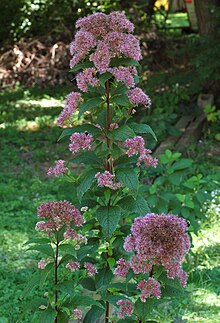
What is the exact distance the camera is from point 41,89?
11.3 m

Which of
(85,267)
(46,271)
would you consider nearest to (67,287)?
(46,271)

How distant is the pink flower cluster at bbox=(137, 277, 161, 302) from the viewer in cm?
255

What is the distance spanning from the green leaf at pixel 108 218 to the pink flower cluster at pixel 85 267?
0.18 metres

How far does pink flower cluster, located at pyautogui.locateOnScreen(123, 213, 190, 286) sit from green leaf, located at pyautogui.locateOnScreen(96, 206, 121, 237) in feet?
1.06

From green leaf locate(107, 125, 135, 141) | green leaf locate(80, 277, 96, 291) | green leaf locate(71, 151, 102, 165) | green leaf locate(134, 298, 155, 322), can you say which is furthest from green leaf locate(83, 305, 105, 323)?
green leaf locate(107, 125, 135, 141)

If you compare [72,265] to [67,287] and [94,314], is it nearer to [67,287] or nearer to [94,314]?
[67,287]

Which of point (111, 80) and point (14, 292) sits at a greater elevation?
point (111, 80)

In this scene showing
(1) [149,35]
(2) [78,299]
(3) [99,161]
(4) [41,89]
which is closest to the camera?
(2) [78,299]

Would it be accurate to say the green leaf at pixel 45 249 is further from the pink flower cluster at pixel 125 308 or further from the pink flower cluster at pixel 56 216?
the pink flower cluster at pixel 125 308

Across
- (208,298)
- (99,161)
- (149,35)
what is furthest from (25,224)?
(149,35)

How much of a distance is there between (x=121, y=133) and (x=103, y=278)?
0.64m

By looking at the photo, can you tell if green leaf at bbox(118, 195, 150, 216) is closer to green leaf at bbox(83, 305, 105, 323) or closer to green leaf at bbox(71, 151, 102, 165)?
green leaf at bbox(71, 151, 102, 165)

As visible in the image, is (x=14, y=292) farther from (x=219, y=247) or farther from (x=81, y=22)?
(x=81, y=22)

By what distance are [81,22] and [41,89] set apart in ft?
27.7
